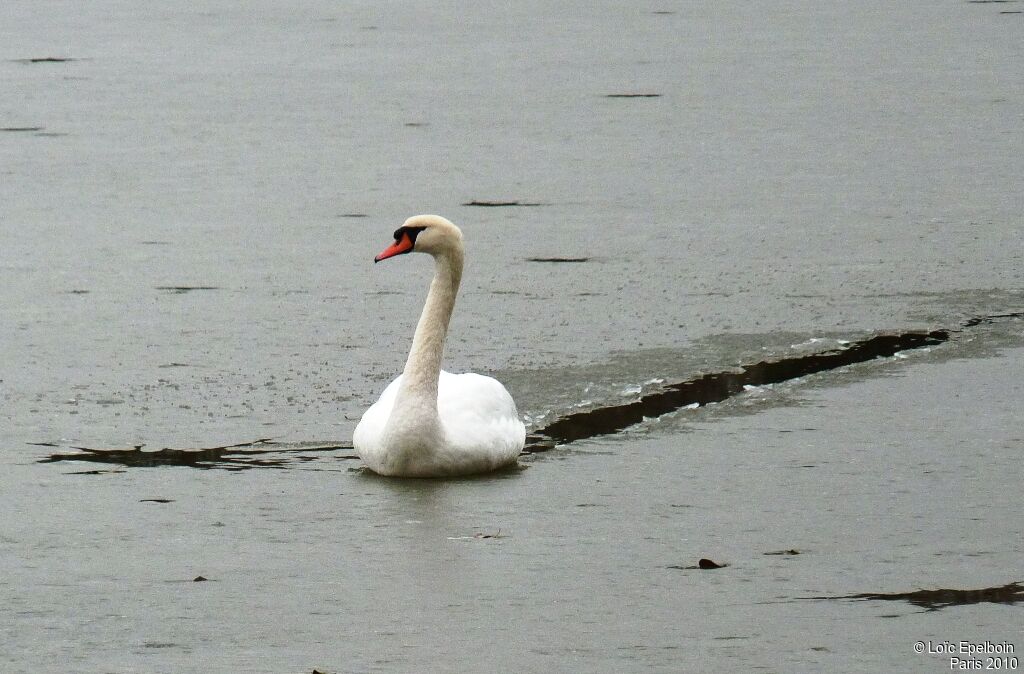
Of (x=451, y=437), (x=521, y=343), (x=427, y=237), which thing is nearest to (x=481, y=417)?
(x=451, y=437)

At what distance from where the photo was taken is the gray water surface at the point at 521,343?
450cm

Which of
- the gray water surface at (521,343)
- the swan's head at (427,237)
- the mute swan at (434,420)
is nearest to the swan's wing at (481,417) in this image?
the mute swan at (434,420)

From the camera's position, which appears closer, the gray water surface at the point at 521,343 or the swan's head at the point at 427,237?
the gray water surface at the point at 521,343

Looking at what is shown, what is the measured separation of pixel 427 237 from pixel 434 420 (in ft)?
2.10

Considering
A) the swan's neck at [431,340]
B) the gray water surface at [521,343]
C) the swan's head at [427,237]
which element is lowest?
the gray water surface at [521,343]

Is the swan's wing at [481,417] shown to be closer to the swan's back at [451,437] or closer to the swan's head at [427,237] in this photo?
the swan's back at [451,437]

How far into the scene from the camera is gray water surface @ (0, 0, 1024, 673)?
450cm

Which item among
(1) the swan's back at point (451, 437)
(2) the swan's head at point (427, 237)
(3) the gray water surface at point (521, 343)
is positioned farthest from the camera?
(2) the swan's head at point (427, 237)

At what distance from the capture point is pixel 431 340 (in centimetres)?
594

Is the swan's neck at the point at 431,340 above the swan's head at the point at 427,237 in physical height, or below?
below

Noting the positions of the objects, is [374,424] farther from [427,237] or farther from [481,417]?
[427,237]

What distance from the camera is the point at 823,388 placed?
678 cm

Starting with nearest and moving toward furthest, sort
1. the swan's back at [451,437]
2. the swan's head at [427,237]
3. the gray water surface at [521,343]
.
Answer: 1. the gray water surface at [521,343]
2. the swan's back at [451,437]
3. the swan's head at [427,237]

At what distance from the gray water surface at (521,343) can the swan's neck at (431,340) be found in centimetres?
27
